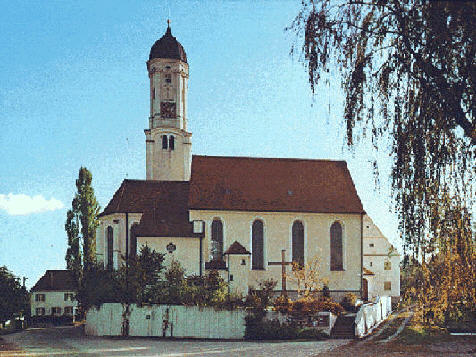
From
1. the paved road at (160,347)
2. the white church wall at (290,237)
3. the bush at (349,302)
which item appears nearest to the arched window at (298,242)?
the white church wall at (290,237)

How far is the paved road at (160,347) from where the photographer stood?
24.5 m

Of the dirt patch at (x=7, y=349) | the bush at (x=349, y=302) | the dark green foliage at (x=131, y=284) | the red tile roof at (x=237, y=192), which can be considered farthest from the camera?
the red tile roof at (x=237, y=192)

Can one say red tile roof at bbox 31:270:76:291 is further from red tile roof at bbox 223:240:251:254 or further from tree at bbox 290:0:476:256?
tree at bbox 290:0:476:256

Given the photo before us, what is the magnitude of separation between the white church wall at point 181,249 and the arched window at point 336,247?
1059cm

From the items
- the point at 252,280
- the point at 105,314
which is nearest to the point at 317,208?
the point at 252,280

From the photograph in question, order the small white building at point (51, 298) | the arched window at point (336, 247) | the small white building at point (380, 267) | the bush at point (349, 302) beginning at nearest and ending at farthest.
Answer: the bush at point (349, 302), the arched window at point (336, 247), the small white building at point (380, 267), the small white building at point (51, 298)

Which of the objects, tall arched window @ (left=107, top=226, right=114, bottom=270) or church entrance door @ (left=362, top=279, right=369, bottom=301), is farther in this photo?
church entrance door @ (left=362, top=279, right=369, bottom=301)

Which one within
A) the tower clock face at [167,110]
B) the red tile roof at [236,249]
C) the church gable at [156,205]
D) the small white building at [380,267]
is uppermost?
the tower clock face at [167,110]

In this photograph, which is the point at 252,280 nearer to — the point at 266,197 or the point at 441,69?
the point at 266,197

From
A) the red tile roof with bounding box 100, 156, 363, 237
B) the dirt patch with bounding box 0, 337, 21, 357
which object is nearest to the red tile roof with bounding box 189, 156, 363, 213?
the red tile roof with bounding box 100, 156, 363, 237

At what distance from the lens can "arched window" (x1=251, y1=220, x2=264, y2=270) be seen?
4556 cm

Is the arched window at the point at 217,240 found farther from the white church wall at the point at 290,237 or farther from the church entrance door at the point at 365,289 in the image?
the church entrance door at the point at 365,289

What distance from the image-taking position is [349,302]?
4312 centimetres

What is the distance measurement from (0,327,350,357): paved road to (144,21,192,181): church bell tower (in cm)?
2161
